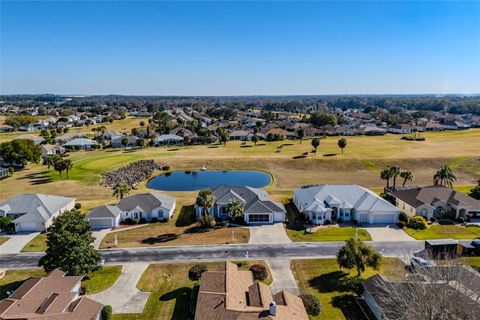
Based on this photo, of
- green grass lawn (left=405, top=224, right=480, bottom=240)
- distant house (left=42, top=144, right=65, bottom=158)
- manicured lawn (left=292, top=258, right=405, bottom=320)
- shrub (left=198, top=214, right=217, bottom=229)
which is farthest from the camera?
distant house (left=42, top=144, right=65, bottom=158)

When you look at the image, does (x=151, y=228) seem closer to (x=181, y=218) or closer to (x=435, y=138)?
(x=181, y=218)

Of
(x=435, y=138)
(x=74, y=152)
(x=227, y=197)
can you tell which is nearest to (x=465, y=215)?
(x=227, y=197)

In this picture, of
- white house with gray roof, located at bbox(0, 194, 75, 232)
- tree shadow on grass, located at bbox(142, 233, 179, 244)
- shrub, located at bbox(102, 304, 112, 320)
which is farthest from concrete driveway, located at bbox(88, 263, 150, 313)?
white house with gray roof, located at bbox(0, 194, 75, 232)

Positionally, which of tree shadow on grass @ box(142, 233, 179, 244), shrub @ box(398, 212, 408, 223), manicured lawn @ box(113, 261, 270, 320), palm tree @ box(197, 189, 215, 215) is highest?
palm tree @ box(197, 189, 215, 215)

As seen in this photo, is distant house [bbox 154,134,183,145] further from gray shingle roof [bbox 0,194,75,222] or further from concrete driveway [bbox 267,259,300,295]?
concrete driveway [bbox 267,259,300,295]

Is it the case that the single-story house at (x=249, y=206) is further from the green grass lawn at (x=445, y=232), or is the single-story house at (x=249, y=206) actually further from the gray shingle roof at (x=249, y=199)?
the green grass lawn at (x=445, y=232)

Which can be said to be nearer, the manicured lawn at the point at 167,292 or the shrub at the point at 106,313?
the shrub at the point at 106,313

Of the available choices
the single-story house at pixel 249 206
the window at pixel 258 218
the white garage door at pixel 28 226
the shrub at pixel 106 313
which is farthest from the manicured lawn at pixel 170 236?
the shrub at pixel 106 313
